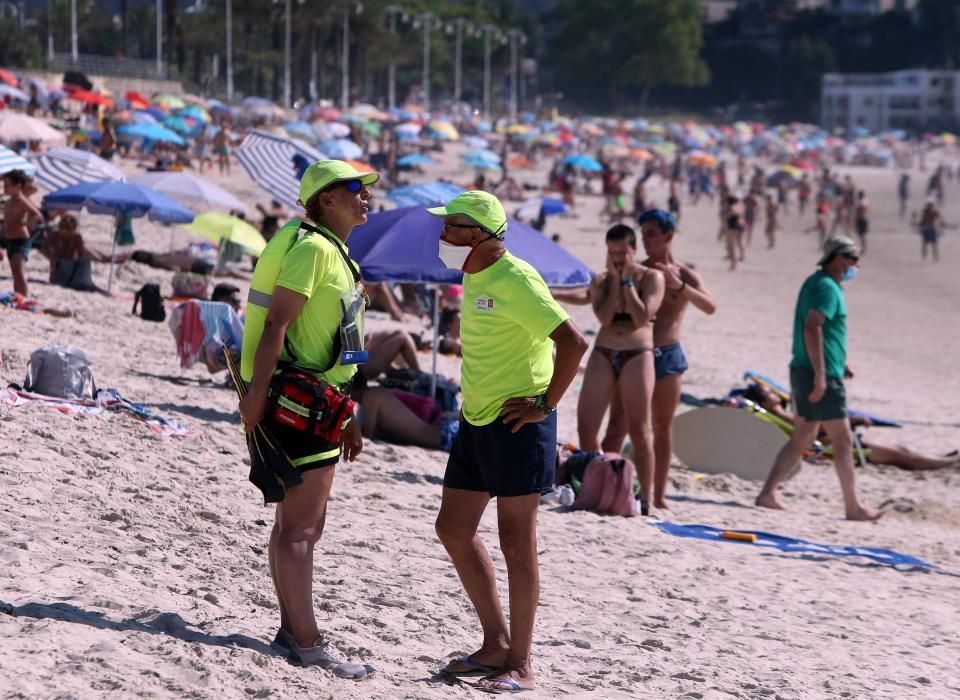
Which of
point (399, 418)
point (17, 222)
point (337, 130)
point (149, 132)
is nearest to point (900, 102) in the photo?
point (337, 130)

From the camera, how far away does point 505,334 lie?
152 inches

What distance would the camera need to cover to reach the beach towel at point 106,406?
249 inches

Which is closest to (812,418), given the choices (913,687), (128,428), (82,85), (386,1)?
(913,687)

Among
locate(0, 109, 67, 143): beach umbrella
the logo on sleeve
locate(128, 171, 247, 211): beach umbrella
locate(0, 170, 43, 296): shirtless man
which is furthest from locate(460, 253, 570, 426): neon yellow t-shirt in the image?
locate(0, 109, 67, 143): beach umbrella

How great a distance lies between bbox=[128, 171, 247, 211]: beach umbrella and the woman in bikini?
301 inches

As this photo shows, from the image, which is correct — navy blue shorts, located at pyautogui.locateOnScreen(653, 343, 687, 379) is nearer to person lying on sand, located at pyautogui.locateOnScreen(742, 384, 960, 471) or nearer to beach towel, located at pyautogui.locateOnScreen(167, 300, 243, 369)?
person lying on sand, located at pyautogui.locateOnScreen(742, 384, 960, 471)

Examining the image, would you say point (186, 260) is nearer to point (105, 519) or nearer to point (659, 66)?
point (105, 519)

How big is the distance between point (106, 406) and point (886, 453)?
4.88 m

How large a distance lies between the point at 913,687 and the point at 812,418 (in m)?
2.63

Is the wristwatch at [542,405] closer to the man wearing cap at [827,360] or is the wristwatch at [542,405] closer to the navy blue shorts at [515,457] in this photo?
the navy blue shorts at [515,457]

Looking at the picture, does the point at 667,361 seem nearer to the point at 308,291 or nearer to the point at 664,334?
the point at 664,334

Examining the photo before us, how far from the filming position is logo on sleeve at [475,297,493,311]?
3.85 meters

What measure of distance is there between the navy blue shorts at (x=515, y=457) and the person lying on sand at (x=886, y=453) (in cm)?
526

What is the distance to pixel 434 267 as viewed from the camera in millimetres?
7148
